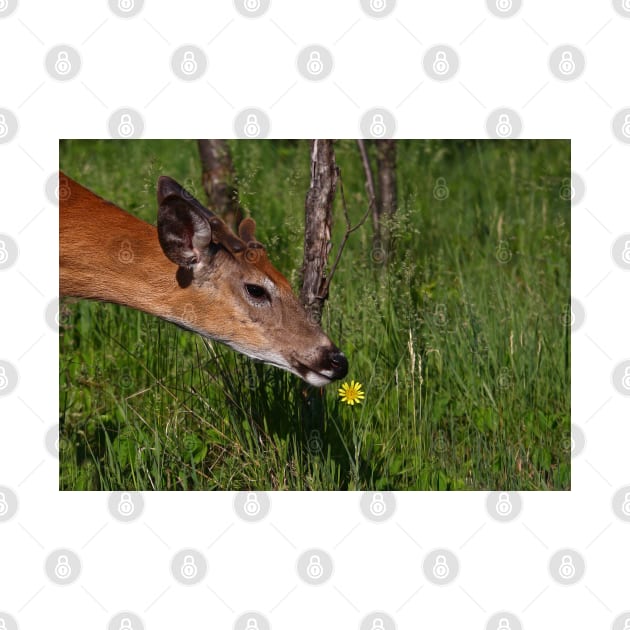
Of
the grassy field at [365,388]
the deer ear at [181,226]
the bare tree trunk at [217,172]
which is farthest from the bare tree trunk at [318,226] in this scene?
the bare tree trunk at [217,172]

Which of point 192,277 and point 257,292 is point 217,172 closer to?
point 192,277

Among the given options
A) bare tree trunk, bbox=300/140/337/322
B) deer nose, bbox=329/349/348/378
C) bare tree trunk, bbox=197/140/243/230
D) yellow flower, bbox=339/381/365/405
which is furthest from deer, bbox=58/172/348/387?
bare tree trunk, bbox=197/140/243/230

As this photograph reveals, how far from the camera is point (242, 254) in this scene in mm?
5906

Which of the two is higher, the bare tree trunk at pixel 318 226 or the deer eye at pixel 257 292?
the bare tree trunk at pixel 318 226

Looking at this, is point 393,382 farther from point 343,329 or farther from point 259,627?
point 259,627

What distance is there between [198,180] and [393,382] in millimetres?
3025

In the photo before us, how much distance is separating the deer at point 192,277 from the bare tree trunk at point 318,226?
315 millimetres

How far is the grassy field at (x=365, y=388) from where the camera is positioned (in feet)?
20.0

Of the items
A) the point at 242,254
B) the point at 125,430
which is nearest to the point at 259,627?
the point at 125,430

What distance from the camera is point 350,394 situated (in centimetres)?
623

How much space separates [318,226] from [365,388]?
3.65ft

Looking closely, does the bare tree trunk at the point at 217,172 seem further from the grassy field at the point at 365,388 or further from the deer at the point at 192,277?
the deer at the point at 192,277

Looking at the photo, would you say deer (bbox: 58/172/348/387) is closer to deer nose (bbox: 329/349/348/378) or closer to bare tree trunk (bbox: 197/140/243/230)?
deer nose (bbox: 329/349/348/378)

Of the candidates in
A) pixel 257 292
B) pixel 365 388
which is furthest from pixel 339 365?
pixel 365 388
